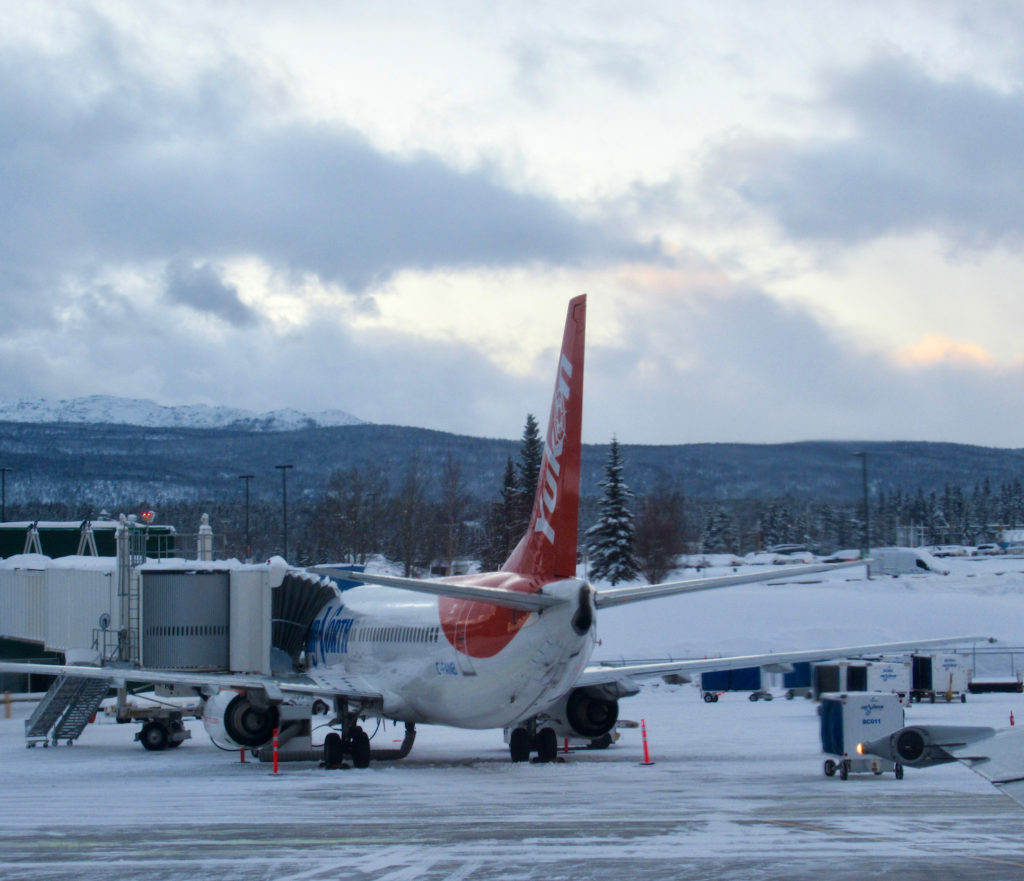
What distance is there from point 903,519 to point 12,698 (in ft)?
137

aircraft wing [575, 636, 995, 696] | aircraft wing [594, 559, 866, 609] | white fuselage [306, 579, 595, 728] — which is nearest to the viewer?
aircraft wing [594, 559, 866, 609]

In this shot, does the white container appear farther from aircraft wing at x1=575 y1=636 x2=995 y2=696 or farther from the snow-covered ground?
aircraft wing at x1=575 y1=636 x2=995 y2=696

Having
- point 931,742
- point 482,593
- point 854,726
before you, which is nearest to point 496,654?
point 482,593

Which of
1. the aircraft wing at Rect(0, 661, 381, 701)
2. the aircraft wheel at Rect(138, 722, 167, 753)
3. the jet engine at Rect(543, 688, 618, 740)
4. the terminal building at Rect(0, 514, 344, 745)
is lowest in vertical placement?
the aircraft wheel at Rect(138, 722, 167, 753)

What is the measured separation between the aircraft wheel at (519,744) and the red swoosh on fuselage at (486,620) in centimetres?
313

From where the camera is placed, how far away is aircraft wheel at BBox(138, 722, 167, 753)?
31.1m

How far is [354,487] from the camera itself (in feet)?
294

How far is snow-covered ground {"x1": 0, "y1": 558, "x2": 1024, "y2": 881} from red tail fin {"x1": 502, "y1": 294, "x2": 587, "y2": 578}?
387 centimetres

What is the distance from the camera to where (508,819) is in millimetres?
17234

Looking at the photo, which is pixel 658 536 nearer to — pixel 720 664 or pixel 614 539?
pixel 614 539

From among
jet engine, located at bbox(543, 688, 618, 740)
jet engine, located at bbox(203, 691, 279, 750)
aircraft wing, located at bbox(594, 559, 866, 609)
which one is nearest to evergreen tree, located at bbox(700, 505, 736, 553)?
jet engine, located at bbox(543, 688, 618, 740)

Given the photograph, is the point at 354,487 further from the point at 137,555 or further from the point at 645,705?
the point at 137,555

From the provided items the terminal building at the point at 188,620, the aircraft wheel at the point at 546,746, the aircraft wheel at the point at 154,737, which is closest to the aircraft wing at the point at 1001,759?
the aircraft wheel at the point at 546,746

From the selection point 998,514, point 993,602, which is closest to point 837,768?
point 993,602
